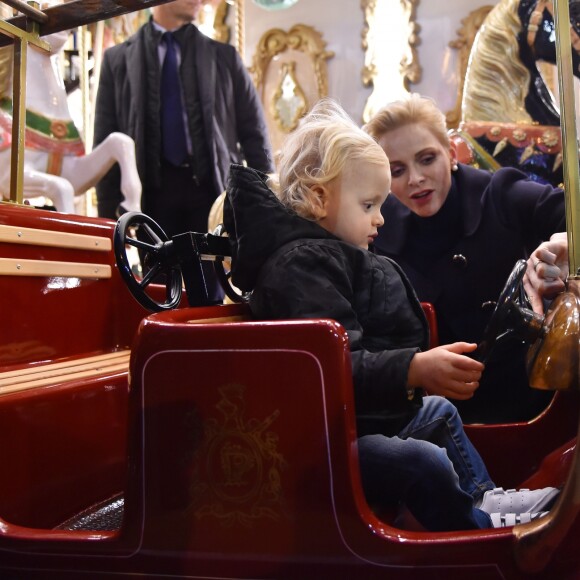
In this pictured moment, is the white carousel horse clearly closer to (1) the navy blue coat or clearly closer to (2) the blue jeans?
(1) the navy blue coat

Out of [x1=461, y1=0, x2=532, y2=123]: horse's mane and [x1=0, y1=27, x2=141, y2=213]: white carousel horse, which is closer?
[x1=0, y1=27, x2=141, y2=213]: white carousel horse

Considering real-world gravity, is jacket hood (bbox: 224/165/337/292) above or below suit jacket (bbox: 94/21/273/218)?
below

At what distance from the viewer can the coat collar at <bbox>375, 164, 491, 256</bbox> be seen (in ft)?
4.75

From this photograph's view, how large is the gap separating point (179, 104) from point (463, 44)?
286 centimetres

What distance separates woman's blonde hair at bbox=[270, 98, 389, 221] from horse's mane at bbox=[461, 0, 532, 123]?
1.87 m

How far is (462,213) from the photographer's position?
4.78ft

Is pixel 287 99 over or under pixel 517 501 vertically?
over

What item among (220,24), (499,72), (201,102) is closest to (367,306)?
(201,102)

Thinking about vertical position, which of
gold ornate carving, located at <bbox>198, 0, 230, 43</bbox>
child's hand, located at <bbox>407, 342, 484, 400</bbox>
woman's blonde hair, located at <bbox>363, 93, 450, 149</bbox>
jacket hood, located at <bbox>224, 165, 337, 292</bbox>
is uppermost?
gold ornate carving, located at <bbox>198, 0, 230, 43</bbox>

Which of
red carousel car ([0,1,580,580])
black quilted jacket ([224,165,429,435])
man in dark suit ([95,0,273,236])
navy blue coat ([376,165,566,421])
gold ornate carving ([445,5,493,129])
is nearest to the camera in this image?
red carousel car ([0,1,580,580])

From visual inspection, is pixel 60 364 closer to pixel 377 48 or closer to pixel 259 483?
pixel 259 483

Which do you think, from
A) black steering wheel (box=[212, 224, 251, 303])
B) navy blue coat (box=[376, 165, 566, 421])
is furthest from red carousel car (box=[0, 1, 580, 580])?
navy blue coat (box=[376, 165, 566, 421])

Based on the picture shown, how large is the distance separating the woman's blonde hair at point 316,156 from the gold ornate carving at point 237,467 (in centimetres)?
32

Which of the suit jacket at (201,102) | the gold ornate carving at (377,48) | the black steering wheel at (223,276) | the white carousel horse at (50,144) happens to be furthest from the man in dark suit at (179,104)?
the gold ornate carving at (377,48)
